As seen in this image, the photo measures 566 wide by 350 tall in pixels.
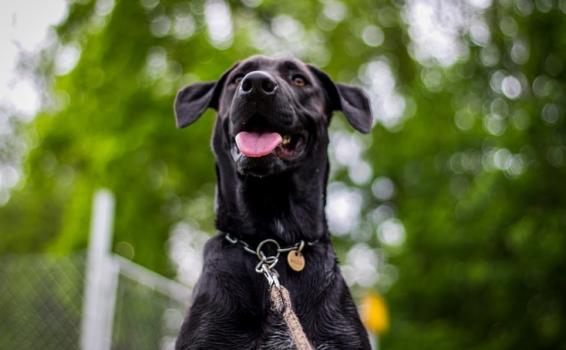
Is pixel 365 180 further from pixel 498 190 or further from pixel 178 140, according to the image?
pixel 498 190

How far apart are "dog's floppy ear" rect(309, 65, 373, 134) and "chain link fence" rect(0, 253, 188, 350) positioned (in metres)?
3.87

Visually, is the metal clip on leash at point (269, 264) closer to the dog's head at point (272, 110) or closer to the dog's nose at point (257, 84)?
the dog's head at point (272, 110)

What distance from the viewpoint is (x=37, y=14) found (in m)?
5.57

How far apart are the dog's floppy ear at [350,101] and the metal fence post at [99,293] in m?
4.40

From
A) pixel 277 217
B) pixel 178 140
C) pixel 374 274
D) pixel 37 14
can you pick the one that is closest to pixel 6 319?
pixel 37 14

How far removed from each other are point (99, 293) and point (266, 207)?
459cm

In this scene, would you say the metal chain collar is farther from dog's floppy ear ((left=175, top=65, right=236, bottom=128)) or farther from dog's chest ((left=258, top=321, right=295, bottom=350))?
dog's floppy ear ((left=175, top=65, right=236, bottom=128))

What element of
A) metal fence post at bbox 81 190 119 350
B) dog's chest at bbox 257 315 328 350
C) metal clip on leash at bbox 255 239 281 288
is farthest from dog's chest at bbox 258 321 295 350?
metal fence post at bbox 81 190 119 350

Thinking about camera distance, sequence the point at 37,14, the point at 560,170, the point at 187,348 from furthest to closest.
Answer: the point at 560,170
the point at 37,14
the point at 187,348

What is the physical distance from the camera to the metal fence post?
7523 millimetres

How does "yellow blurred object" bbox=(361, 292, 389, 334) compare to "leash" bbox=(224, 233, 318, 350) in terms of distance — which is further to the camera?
"yellow blurred object" bbox=(361, 292, 389, 334)

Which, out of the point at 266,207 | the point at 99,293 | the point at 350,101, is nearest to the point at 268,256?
the point at 266,207

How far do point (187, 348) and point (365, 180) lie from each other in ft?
46.1

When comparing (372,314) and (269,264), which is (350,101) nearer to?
(269,264)
